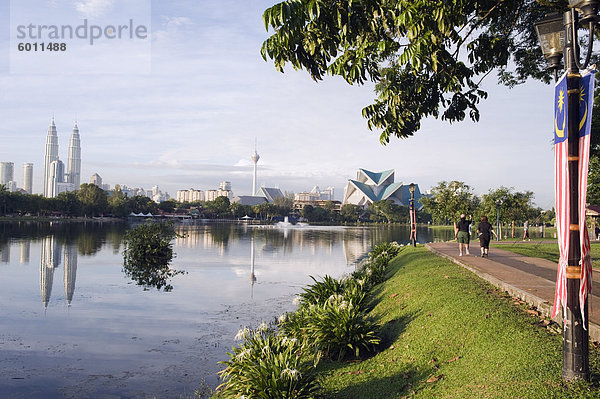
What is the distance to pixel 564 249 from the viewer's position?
12.5ft

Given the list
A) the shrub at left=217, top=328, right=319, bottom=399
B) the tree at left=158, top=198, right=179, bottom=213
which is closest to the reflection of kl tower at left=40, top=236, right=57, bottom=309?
the shrub at left=217, top=328, right=319, bottom=399

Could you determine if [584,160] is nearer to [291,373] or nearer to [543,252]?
[291,373]

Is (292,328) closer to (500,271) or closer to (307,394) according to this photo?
(307,394)

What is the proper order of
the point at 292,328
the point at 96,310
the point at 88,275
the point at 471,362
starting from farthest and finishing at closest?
the point at 88,275, the point at 96,310, the point at 292,328, the point at 471,362

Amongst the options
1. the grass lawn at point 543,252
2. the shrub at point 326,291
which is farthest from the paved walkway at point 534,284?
the grass lawn at point 543,252

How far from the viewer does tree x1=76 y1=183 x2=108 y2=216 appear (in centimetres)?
7900

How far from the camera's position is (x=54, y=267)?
18500 mm

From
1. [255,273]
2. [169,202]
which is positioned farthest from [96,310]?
[169,202]

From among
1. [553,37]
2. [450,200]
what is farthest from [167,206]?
[553,37]

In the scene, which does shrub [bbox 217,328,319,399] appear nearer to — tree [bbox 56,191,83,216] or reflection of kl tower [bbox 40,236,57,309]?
reflection of kl tower [bbox 40,236,57,309]

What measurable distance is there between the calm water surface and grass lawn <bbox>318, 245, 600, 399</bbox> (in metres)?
2.73

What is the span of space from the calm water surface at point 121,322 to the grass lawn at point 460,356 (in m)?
2.73

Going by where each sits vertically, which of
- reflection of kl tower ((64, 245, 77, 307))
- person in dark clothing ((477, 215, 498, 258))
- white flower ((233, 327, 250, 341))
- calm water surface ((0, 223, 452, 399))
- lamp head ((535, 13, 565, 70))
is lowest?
calm water surface ((0, 223, 452, 399))

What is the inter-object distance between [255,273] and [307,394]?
13.4m
